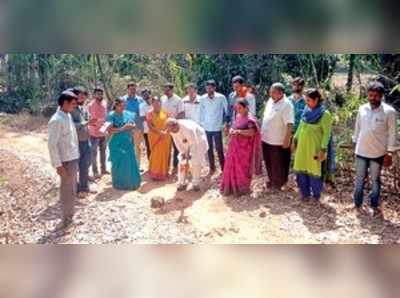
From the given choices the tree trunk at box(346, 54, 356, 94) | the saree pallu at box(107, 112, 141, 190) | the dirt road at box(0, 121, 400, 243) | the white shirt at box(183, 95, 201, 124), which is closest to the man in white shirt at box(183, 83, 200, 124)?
the white shirt at box(183, 95, 201, 124)

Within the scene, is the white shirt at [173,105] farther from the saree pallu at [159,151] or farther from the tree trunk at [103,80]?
the tree trunk at [103,80]

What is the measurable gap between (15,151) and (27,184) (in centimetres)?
15

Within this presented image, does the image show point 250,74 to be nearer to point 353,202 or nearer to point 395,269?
point 353,202

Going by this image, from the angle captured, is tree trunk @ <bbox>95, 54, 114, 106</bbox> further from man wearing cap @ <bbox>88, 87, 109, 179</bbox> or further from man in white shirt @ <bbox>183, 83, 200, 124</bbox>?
man in white shirt @ <bbox>183, 83, 200, 124</bbox>

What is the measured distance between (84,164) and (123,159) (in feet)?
0.52

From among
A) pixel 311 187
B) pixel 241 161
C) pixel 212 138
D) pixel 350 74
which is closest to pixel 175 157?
pixel 212 138

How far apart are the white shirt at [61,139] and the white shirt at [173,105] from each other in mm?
365

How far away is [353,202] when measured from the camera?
6.83 ft

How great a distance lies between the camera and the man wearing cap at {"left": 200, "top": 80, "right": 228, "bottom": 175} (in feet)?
6.81

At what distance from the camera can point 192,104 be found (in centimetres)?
212

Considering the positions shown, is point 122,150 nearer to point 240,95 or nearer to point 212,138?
point 212,138

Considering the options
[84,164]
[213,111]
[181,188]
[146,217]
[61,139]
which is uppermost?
[213,111]
